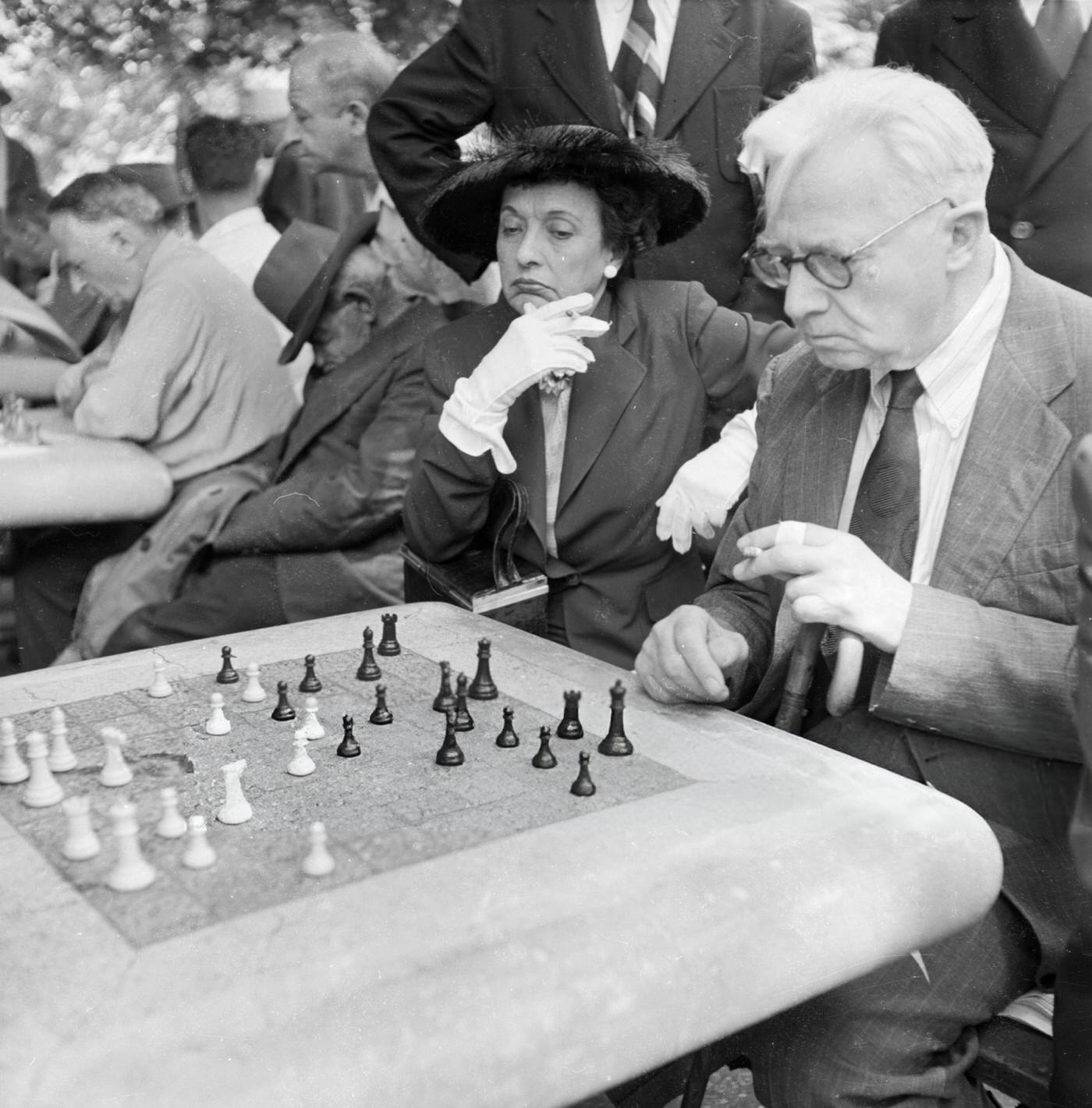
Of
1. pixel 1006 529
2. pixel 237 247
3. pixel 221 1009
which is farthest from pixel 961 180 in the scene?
pixel 237 247

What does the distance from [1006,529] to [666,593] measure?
4.59 ft

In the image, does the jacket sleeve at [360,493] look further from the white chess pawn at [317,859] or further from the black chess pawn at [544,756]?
the white chess pawn at [317,859]

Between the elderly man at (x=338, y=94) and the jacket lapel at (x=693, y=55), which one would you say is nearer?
the jacket lapel at (x=693, y=55)

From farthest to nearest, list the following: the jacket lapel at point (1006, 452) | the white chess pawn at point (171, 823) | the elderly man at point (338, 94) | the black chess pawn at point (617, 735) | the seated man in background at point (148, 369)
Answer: the elderly man at point (338, 94) < the seated man in background at point (148, 369) < the jacket lapel at point (1006, 452) < the black chess pawn at point (617, 735) < the white chess pawn at point (171, 823)

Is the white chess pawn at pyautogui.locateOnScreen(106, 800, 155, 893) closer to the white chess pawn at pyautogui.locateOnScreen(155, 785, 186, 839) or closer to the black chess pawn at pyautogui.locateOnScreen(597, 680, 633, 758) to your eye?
the white chess pawn at pyautogui.locateOnScreen(155, 785, 186, 839)

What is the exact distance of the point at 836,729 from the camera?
7.48 ft

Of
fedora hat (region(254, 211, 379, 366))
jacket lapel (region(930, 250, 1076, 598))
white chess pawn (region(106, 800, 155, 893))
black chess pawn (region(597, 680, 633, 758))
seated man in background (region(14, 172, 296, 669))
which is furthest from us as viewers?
fedora hat (region(254, 211, 379, 366))

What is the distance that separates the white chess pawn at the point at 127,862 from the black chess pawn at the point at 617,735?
701mm

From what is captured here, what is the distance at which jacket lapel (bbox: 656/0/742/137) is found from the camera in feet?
12.8

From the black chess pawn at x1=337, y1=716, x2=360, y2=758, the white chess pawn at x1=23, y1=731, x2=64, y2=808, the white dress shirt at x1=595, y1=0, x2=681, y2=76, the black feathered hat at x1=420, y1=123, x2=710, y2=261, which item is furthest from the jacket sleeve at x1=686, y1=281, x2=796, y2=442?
the white chess pawn at x1=23, y1=731, x2=64, y2=808

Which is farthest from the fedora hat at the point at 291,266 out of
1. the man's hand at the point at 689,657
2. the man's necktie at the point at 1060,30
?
the man's hand at the point at 689,657

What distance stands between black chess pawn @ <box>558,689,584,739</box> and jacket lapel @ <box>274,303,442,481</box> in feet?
8.20

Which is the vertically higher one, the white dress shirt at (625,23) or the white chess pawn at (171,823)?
the white dress shirt at (625,23)

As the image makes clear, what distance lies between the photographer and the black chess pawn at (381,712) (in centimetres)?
211
